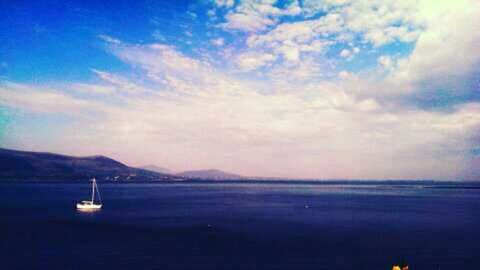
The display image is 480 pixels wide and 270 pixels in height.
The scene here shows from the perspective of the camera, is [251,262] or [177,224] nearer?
[251,262]

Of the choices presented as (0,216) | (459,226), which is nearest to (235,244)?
(459,226)

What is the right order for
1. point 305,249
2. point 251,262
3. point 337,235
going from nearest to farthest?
point 251,262 → point 305,249 → point 337,235

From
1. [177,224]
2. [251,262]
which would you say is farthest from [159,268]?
[177,224]

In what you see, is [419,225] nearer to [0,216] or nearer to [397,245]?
[397,245]

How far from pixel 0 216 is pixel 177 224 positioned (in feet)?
162

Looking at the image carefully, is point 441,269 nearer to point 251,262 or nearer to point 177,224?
point 251,262

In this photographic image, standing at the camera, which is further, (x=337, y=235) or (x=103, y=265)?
(x=337, y=235)

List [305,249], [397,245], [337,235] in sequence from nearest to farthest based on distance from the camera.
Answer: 1. [305,249]
2. [397,245]
3. [337,235]

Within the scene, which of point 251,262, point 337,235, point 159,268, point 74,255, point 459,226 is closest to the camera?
point 159,268

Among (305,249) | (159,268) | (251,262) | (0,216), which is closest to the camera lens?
(159,268)

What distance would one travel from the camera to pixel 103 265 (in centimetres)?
5022

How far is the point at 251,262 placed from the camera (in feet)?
172

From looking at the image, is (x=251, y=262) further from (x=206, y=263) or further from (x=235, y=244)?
(x=235, y=244)

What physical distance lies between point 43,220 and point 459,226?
10103 cm
